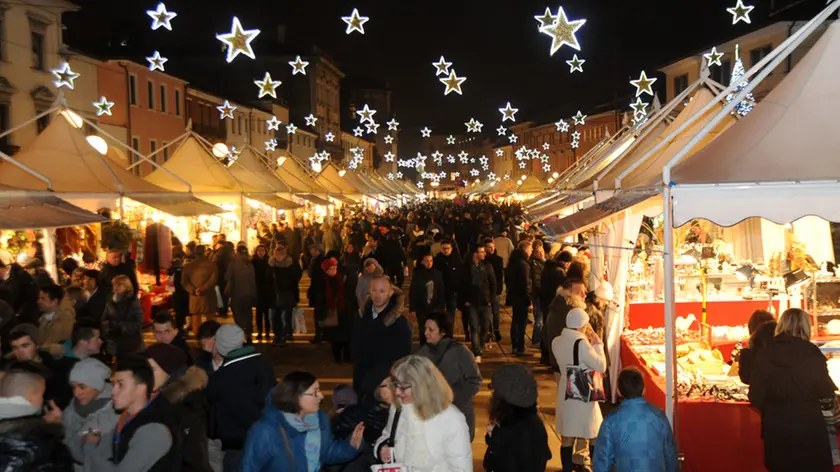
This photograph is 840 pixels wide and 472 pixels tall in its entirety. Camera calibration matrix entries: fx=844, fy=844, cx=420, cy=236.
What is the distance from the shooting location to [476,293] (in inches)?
488

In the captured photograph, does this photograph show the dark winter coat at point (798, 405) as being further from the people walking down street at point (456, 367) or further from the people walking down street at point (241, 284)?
the people walking down street at point (241, 284)

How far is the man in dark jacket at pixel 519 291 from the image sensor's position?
41.5 feet

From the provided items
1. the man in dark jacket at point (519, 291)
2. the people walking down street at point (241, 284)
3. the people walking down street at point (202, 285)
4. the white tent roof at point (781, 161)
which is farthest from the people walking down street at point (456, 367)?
the people walking down street at point (202, 285)

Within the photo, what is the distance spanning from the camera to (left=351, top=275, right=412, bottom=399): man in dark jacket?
689 cm

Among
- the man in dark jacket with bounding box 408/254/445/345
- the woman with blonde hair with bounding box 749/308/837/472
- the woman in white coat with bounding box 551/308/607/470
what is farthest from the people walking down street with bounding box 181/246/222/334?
the woman with blonde hair with bounding box 749/308/837/472

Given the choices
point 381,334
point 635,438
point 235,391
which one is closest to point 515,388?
point 635,438

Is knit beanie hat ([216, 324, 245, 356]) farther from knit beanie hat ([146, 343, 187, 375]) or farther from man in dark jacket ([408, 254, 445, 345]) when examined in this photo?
man in dark jacket ([408, 254, 445, 345])

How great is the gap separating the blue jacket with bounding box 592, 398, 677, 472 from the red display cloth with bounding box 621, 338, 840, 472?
60.1 inches

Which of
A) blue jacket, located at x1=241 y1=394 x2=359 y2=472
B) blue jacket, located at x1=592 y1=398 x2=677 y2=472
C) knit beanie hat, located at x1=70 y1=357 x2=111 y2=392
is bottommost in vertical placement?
blue jacket, located at x1=592 y1=398 x2=677 y2=472

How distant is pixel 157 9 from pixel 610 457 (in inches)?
373

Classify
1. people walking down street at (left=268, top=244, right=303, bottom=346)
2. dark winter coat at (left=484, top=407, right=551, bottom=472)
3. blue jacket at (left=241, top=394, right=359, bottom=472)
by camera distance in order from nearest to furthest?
blue jacket at (left=241, top=394, right=359, bottom=472)
dark winter coat at (left=484, top=407, right=551, bottom=472)
people walking down street at (left=268, top=244, right=303, bottom=346)

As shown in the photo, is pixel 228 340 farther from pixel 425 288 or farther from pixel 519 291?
pixel 519 291

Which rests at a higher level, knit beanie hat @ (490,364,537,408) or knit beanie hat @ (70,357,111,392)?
knit beanie hat @ (70,357,111,392)

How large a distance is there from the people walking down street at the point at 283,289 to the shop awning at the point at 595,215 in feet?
17.5
